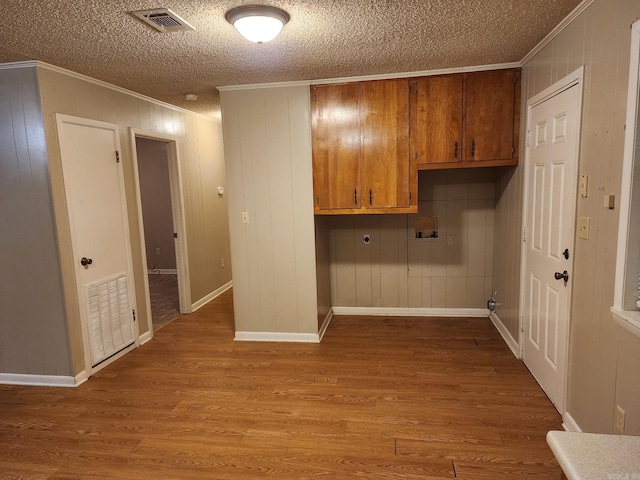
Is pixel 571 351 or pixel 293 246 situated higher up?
pixel 293 246

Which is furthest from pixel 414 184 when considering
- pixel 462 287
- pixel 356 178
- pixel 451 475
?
pixel 451 475

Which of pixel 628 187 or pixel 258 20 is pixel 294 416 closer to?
pixel 628 187

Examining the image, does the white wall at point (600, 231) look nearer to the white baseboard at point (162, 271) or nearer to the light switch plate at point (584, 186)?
the light switch plate at point (584, 186)

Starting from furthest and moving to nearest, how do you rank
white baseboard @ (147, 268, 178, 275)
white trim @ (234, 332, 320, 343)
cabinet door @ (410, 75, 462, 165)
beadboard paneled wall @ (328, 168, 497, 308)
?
white baseboard @ (147, 268, 178, 275) → beadboard paneled wall @ (328, 168, 497, 308) → white trim @ (234, 332, 320, 343) → cabinet door @ (410, 75, 462, 165)

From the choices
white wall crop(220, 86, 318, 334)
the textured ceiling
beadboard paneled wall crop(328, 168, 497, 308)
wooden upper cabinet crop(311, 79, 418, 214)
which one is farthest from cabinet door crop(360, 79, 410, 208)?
beadboard paneled wall crop(328, 168, 497, 308)

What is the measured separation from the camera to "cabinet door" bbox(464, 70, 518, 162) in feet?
10.8

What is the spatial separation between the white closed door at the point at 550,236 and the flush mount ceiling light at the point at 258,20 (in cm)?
171

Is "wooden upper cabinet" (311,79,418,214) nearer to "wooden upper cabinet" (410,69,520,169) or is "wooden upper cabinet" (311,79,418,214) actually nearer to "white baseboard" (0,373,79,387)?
"wooden upper cabinet" (410,69,520,169)

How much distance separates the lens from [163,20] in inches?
86.0

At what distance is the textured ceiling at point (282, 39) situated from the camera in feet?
6.84

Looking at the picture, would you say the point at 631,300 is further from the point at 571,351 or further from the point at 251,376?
the point at 251,376

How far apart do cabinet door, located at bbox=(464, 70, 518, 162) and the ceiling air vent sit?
7.57ft

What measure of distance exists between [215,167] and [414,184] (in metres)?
3.07

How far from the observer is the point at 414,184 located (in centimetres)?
354
